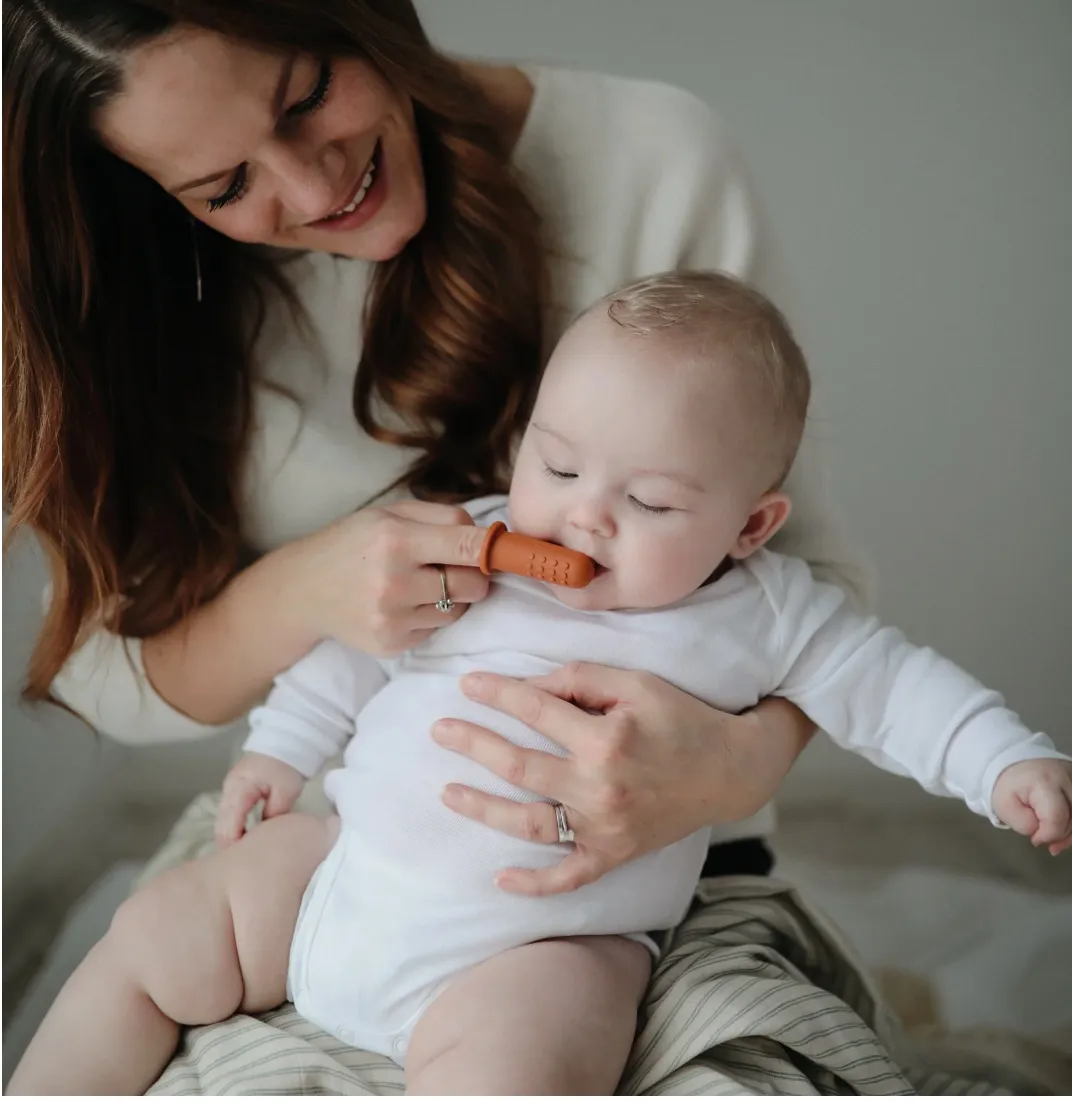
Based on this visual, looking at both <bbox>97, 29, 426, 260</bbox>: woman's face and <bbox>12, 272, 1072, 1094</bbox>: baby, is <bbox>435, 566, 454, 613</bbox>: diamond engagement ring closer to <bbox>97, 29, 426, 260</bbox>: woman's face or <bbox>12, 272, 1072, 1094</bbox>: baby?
<bbox>12, 272, 1072, 1094</bbox>: baby

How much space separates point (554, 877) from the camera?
784 millimetres

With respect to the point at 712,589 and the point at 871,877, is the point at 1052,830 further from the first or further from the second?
the point at 871,877

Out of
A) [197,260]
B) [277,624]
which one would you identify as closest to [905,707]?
[277,624]

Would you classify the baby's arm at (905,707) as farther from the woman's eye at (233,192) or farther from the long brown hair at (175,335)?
the woman's eye at (233,192)

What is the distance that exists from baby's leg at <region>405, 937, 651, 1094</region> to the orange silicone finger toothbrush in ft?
0.90

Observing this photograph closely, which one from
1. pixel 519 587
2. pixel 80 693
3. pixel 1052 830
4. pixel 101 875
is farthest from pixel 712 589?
pixel 101 875

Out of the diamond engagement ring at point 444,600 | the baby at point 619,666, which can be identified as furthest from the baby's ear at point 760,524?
the diamond engagement ring at point 444,600

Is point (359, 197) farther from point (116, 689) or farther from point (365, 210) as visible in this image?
point (116, 689)

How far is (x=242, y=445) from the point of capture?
1.07 meters

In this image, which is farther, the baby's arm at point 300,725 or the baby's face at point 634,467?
the baby's arm at point 300,725

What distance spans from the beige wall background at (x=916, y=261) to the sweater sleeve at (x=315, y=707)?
0.33 m

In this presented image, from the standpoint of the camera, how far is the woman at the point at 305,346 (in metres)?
0.81

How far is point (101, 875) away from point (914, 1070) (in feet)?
2.88

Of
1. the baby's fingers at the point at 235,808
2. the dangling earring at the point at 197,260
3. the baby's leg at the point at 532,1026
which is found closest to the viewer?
the baby's leg at the point at 532,1026
